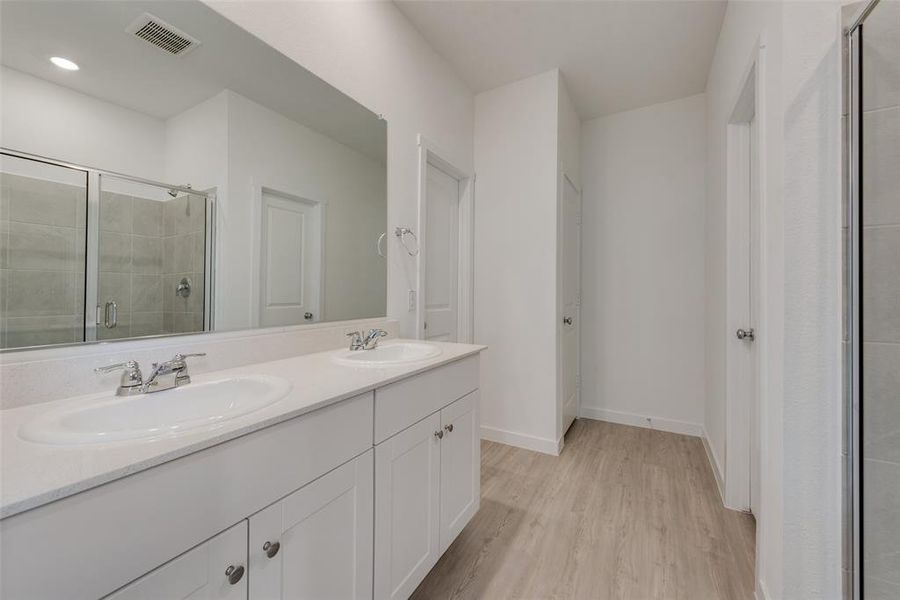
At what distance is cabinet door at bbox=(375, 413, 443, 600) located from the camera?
3.57 ft

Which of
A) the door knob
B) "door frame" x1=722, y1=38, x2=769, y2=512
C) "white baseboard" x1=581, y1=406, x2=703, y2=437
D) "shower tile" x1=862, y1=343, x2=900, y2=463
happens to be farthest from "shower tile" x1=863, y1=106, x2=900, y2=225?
"white baseboard" x1=581, y1=406, x2=703, y2=437

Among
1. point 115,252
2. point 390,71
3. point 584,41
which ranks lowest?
point 115,252

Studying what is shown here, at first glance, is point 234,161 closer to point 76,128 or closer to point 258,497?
point 76,128

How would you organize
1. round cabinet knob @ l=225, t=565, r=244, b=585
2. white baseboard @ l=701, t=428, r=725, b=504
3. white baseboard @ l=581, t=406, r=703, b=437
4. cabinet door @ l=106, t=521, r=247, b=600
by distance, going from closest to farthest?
cabinet door @ l=106, t=521, r=247, b=600, round cabinet knob @ l=225, t=565, r=244, b=585, white baseboard @ l=701, t=428, r=725, b=504, white baseboard @ l=581, t=406, r=703, b=437

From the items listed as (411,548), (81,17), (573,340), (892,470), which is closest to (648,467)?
(573,340)

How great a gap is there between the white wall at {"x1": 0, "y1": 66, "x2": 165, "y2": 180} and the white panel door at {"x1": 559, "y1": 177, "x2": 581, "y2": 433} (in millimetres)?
2298

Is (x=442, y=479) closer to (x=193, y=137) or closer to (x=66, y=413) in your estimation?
(x=66, y=413)

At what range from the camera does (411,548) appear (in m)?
1.21

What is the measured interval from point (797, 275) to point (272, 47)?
1.93 meters

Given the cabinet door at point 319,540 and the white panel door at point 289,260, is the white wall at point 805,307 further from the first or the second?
A: the white panel door at point 289,260

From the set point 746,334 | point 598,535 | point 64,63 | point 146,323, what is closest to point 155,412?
point 146,323

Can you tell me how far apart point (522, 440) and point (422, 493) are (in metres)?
1.51

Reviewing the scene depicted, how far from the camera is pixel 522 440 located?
262cm

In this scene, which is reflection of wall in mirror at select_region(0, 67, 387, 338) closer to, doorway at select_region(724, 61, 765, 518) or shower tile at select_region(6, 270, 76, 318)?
shower tile at select_region(6, 270, 76, 318)
